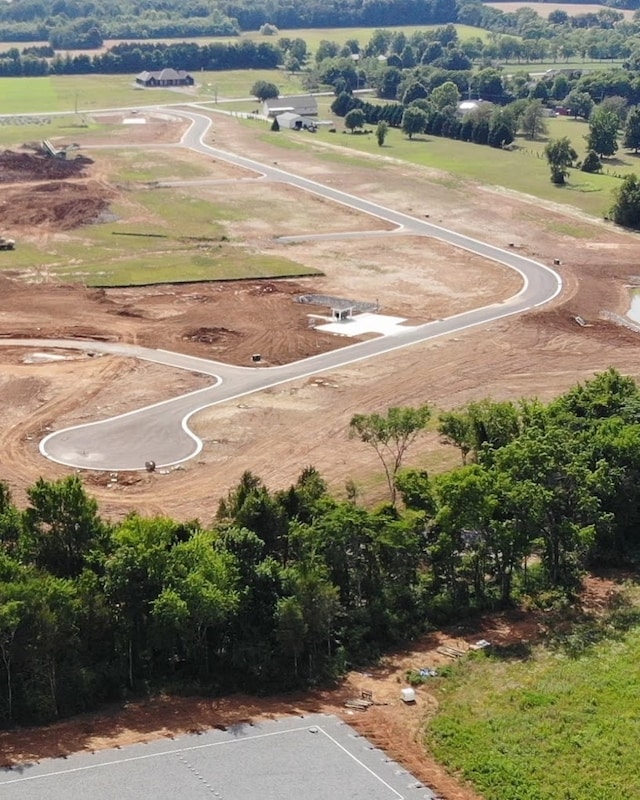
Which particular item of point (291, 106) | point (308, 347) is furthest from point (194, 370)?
point (291, 106)

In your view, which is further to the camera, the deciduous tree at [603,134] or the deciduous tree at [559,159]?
the deciduous tree at [603,134]

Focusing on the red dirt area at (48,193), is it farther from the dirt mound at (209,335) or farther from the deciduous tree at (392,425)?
the deciduous tree at (392,425)

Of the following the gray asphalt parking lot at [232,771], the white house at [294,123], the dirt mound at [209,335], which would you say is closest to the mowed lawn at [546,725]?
the gray asphalt parking lot at [232,771]

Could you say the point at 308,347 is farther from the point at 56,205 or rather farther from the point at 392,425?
the point at 56,205

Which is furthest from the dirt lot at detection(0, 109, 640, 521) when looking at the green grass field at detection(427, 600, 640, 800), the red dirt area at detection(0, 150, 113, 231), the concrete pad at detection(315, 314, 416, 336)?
the green grass field at detection(427, 600, 640, 800)

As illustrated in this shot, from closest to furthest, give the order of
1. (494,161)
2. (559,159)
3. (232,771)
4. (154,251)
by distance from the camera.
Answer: (232,771) → (154,251) → (559,159) → (494,161)

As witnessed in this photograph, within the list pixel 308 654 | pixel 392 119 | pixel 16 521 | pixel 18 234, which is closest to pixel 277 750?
pixel 308 654

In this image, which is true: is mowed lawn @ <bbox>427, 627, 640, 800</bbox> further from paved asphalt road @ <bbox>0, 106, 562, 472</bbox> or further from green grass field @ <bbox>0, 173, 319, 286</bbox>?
green grass field @ <bbox>0, 173, 319, 286</bbox>
